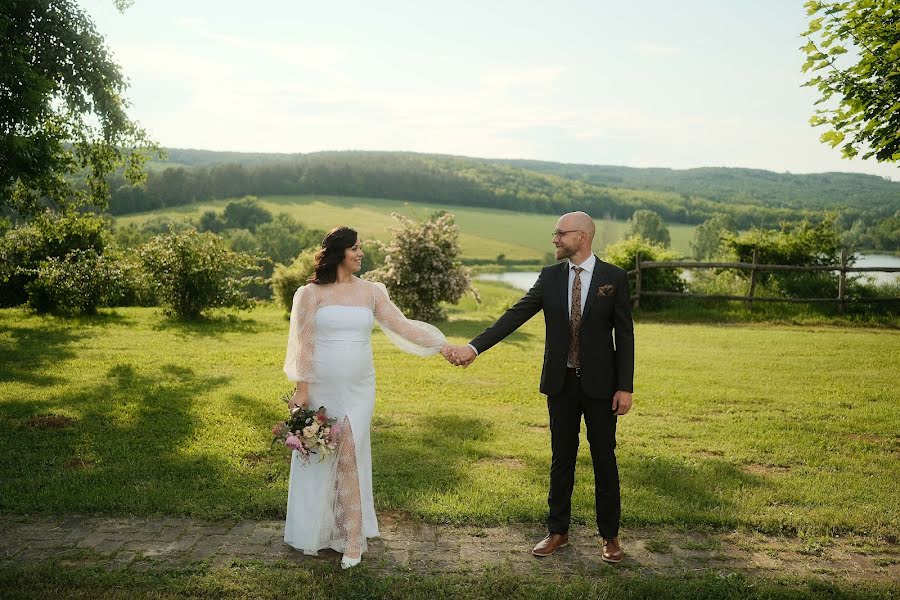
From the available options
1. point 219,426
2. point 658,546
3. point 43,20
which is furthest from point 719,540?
point 43,20

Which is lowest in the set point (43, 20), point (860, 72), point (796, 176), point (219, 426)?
point (219, 426)

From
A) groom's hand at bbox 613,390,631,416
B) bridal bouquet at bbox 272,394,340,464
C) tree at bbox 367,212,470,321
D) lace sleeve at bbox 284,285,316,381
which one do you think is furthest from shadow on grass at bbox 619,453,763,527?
tree at bbox 367,212,470,321

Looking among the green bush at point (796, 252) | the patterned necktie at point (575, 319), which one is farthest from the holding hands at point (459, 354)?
the green bush at point (796, 252)

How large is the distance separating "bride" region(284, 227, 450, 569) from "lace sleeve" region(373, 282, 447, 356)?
0.22 metres

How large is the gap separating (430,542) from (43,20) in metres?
15.1

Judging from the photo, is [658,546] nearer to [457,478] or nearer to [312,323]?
[457,478]

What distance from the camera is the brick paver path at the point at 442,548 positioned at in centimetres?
511

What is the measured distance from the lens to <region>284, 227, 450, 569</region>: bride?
17.2 ft

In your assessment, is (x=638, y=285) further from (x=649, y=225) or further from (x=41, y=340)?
(x=649, y=225)

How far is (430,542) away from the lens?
548 cm

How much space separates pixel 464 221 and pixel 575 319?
242ft

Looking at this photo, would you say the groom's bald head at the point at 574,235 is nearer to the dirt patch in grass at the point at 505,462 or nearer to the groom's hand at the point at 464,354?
the groom's hand at the point at 464,354

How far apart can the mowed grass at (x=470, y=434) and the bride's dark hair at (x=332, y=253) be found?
223cm
